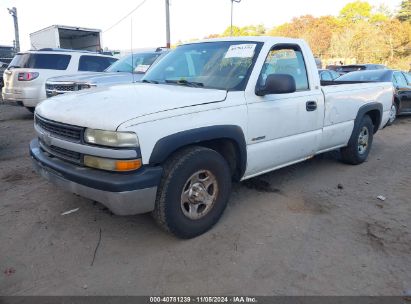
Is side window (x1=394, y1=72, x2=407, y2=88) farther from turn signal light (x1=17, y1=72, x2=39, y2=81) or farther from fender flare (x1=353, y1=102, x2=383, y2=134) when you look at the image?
turn signal light (x1=17, y1=72, x2=39, y2=81)

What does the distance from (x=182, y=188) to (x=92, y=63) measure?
8619 millimetres

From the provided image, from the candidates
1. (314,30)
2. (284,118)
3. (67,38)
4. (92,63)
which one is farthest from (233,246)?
(314,30)

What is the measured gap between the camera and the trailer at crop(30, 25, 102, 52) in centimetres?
1630

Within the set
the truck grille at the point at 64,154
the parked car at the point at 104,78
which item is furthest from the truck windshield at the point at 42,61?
the truck grille at the point at 64,154

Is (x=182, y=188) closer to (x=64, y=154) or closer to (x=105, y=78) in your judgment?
(x=64, y=154)

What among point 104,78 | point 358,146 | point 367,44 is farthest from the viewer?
point 367,44

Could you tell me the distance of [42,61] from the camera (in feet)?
32.5

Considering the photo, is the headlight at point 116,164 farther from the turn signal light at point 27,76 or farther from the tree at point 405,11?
the tree at point 405,11

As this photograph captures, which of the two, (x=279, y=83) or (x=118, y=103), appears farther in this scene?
(x=279, y=83)

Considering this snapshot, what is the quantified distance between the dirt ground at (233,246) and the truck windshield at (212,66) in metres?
1.38

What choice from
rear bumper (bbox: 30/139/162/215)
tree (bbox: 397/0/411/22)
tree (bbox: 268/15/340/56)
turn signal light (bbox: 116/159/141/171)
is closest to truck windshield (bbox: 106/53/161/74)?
rear bumper (bbox: 30/139/162/215)

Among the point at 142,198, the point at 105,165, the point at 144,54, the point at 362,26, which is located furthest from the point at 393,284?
the point at 362,26

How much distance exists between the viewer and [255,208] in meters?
4.09

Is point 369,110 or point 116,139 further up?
point 116,139
